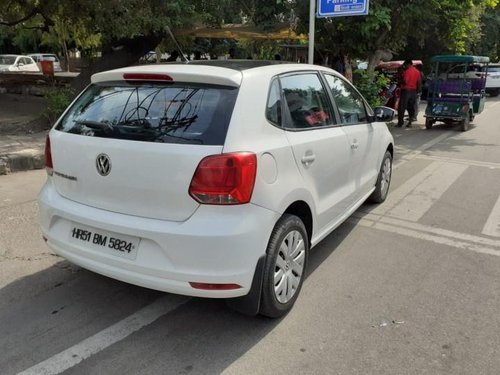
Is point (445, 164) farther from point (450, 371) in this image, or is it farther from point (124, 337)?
point (124, 337)

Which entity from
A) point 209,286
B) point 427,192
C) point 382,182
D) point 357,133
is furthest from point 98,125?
point 427,192

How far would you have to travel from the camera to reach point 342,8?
8.94 metres

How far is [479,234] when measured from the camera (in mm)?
5246

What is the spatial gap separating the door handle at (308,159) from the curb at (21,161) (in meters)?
5.28

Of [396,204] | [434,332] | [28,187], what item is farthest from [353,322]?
[28,187]

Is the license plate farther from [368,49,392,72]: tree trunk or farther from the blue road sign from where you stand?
[368,49,392,72]: tree trunk

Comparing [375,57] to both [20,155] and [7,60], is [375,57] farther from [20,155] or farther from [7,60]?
[7,60]

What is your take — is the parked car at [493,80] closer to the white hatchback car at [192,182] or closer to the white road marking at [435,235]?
the white road marking at [435,235]

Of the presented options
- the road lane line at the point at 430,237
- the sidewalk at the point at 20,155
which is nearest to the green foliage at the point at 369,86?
the road lane line at the point at 430,237

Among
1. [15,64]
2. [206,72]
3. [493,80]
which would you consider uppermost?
[206,72]

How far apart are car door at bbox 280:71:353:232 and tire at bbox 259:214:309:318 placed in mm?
350

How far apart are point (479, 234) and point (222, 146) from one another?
3.58m

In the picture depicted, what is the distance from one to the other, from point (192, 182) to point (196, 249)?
1.25 ft

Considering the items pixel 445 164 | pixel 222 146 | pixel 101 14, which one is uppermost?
pixel 101 14
